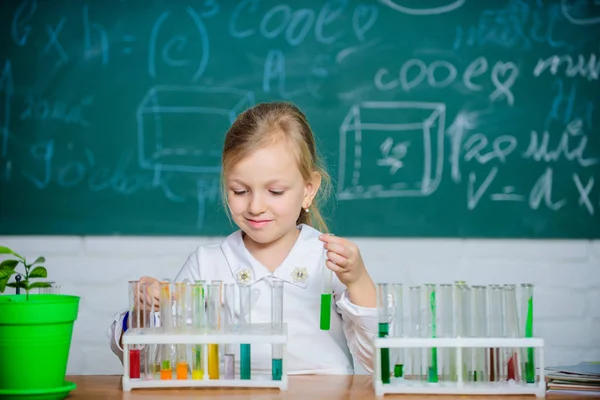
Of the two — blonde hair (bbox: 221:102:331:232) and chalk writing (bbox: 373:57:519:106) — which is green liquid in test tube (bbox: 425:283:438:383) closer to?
blonde hair (bbox: 221:102:331:232)

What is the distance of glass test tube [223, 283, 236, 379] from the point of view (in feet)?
4.39

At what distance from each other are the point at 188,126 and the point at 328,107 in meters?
0.55

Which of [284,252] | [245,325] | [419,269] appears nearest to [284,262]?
[284,252]

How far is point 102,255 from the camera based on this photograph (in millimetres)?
2938

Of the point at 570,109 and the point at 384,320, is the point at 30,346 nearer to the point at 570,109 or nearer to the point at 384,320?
the point at 384,320

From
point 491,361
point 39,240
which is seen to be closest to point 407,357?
point 491,361

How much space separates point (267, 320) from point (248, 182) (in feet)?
1.13

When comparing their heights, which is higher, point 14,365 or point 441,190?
point 441,190

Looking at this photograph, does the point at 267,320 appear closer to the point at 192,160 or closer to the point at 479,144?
the point at 192,160

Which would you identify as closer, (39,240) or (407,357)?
(407,357)

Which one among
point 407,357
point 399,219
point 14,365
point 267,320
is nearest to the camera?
point 14,365

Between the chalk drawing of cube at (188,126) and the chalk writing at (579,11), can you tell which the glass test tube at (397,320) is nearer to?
the chalk drawing of cube at (188,126)

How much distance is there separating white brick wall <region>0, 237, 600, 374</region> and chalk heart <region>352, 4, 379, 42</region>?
821mm

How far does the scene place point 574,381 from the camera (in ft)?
4.49
